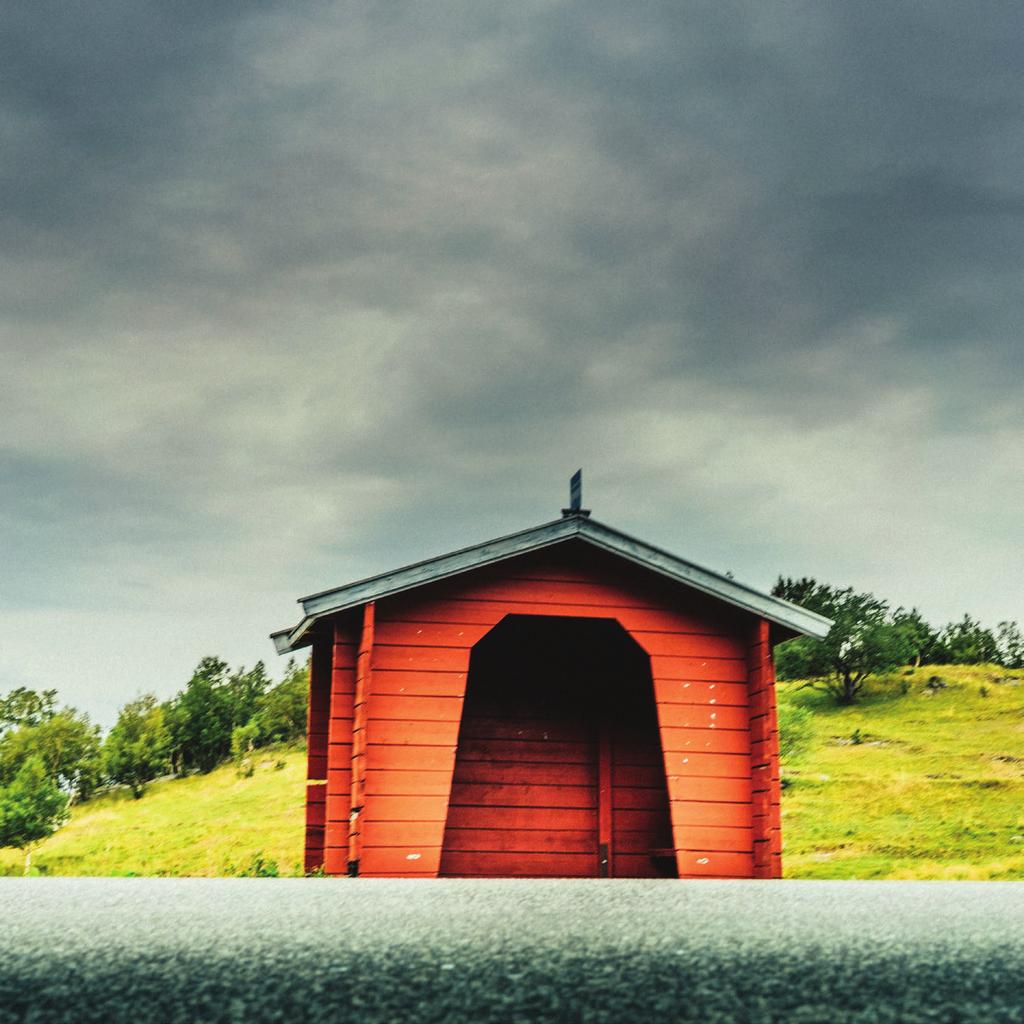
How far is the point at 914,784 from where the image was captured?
30.9 metres

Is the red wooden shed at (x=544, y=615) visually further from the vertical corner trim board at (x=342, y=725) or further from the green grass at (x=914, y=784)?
the green grass at (x=914, y=784)

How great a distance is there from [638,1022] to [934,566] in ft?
247

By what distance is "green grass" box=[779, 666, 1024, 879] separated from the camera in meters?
23.7

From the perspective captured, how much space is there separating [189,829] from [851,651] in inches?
1170

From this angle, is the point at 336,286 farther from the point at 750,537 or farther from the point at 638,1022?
the point at 750,537

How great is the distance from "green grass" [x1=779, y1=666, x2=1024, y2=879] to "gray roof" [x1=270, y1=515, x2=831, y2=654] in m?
13.5

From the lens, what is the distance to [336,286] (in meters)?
38.1

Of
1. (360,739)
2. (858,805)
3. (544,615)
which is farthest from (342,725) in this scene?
(858,805)

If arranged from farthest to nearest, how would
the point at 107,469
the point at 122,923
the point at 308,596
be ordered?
1. the point at 107,469
2. the point at 308,596
3. the point at 122,923

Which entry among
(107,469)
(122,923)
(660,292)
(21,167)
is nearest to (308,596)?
(122,923)

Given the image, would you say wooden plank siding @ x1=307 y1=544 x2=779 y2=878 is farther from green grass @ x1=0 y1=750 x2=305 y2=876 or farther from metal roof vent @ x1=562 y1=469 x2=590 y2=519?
green grass @ x1=0 y1=750 x2=305 y2=876

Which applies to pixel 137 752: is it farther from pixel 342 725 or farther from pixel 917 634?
pixel 342 725

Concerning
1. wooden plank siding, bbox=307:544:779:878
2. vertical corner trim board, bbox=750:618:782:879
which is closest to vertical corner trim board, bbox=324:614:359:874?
wooden plank siding, bbox=307:544:779:878

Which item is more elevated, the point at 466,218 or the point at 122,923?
the point at 466,218
